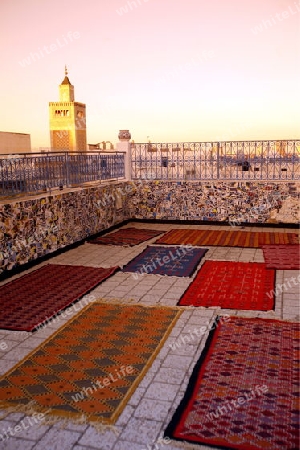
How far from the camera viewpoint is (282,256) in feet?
23.0

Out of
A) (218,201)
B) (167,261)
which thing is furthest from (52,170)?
(218,201)

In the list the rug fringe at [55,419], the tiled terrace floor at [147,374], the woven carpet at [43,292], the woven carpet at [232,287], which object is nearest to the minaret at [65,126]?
the woven carpet at [43,292]

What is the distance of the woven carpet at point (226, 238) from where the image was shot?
812 centimetres

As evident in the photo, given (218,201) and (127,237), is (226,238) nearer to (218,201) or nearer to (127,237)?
(218,201)

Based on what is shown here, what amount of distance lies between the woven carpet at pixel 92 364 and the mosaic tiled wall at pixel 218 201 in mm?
5705

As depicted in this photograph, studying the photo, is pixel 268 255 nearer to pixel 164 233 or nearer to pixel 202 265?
pixel 202 265

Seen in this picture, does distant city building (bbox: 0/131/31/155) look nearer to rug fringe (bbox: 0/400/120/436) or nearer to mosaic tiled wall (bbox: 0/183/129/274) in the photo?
mosaic tiled wall (bbox: 0/183/129/274)

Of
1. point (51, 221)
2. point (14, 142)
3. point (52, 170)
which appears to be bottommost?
point (51, 221)

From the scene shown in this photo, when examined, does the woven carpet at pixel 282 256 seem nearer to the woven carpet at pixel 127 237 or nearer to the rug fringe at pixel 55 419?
the woven carpet at pixel 127 237

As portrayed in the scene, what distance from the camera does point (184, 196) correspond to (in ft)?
33.9

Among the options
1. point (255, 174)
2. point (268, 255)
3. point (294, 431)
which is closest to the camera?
point (294, 431)

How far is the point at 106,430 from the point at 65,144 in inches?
2487

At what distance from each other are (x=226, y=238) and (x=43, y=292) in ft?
14.1

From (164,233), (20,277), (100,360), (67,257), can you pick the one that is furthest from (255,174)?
(100,360)
